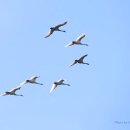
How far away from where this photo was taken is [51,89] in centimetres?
19775

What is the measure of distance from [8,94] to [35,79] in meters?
7.19

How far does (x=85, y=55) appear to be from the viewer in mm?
196375

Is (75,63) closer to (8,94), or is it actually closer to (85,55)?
(85,55)

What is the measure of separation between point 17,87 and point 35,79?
453 cm

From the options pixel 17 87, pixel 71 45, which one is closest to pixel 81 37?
pixel 71 45

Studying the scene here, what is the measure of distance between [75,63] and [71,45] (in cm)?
432

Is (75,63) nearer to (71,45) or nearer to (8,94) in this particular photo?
(71,45)

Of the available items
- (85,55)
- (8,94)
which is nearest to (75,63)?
(85,55)

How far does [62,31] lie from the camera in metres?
194

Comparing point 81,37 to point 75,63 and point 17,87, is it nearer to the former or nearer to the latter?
point 75,63

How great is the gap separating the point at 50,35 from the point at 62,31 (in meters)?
2.83

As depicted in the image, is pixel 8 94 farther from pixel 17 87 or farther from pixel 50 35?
pixel 50 35

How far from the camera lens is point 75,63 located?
196 metres

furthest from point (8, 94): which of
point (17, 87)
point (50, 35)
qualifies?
point (50, 35)
